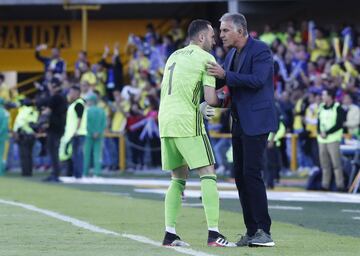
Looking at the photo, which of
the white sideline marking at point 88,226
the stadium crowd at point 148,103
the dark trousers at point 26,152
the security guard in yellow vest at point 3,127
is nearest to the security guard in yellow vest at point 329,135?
the stadium crowd at point 148,103

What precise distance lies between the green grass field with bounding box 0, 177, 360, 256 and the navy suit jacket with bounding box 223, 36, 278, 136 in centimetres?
112

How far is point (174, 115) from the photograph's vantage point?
10766mm

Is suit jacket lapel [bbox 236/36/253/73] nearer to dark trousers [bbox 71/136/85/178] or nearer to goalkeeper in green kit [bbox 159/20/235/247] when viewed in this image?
goalkeeper in green kit [bbox 159/20/235/247]

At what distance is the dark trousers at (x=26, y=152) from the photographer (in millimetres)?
29272

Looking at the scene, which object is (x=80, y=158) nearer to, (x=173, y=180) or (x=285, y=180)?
(x=285, y=180)

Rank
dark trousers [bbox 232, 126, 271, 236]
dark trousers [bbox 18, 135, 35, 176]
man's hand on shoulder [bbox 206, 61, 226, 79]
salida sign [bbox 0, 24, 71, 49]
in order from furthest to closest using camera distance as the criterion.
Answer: salida sign [bbox 0, 24, 71, 49]
dark trousers [bbox 18, 135, 35, 176]
dark trousers [bbox 232, 126, 271, 236]
man's hand on shoulder [bbox 206, 61, 226, 79]

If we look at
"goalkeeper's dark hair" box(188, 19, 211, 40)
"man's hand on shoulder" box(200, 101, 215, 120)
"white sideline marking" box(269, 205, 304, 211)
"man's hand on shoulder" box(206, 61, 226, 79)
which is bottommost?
"white sideline marking" box(269, 205, 304, 211)

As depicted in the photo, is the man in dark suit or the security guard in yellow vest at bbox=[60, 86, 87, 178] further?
the security guard in yellow vest at bbox=[60, 86, 87, 178]

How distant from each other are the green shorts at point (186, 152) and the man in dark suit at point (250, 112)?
0.38 m

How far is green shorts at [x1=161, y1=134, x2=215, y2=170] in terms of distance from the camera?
10688 millimetres

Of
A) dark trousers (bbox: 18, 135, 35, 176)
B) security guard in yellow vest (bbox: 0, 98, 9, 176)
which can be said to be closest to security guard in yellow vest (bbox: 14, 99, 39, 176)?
dark trousers (bbox: 18, 135, 35, 176)

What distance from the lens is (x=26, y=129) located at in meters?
30.1

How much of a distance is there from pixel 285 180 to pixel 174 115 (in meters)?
15.7

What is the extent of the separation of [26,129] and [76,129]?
13.1 ft
